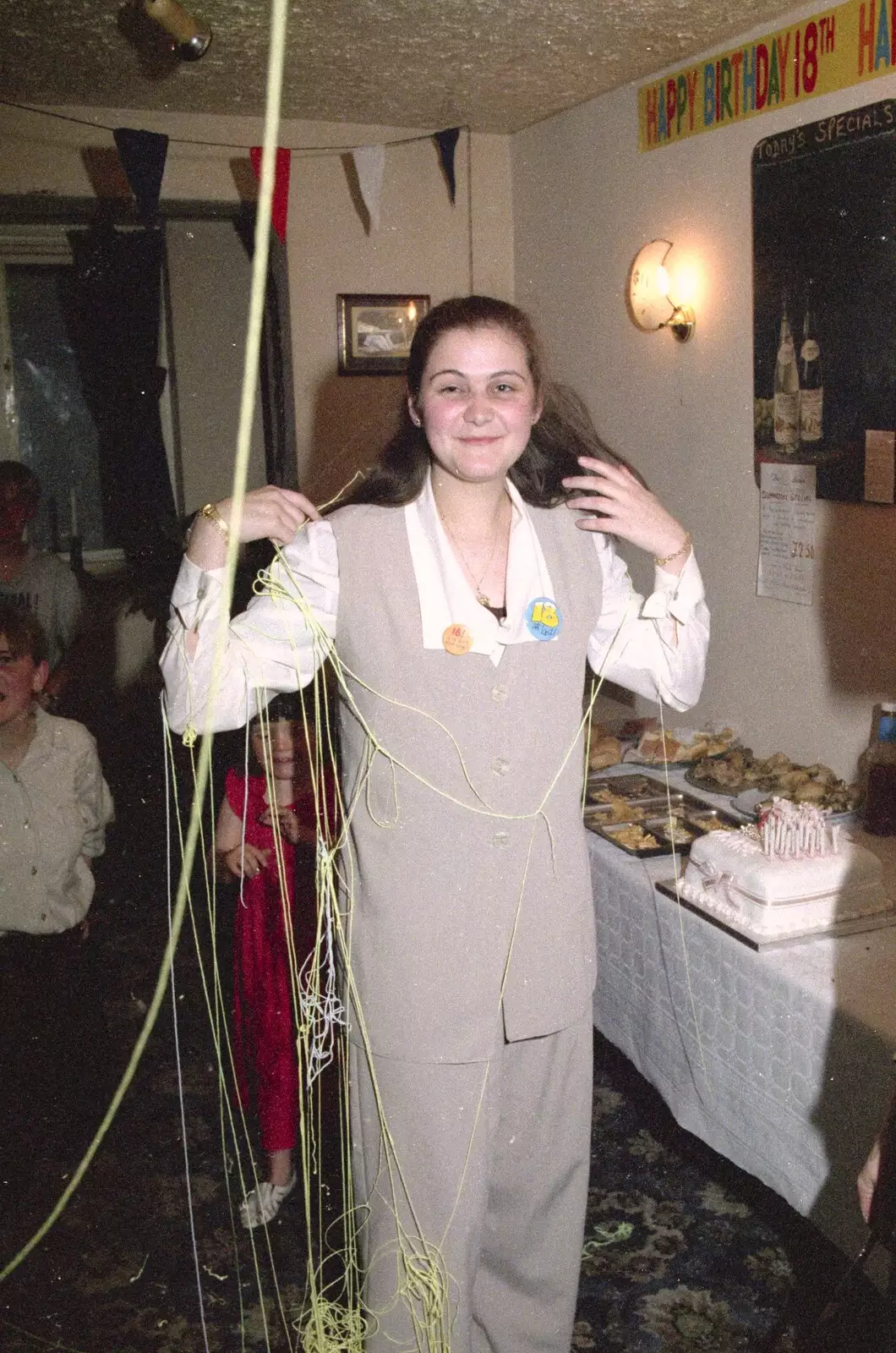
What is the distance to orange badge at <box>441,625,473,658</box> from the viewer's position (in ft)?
4.92

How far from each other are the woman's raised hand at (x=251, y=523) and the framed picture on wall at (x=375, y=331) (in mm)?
3064

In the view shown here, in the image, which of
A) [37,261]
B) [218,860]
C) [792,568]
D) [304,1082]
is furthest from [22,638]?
[37,261]

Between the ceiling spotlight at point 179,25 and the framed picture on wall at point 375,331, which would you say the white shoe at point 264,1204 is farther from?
the framed picture on wall at point 375,331

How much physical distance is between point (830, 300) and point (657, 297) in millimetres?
784

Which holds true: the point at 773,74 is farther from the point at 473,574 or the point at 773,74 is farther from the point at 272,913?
the point at 272,913

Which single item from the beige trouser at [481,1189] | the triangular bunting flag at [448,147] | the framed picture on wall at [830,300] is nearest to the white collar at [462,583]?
the beige trouser at [481,1189]

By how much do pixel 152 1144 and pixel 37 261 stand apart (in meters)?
4.15

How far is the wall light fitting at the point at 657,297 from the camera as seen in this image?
334cm

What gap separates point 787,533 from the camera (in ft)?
9.86

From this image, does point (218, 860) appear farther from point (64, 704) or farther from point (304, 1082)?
point (64, 704)

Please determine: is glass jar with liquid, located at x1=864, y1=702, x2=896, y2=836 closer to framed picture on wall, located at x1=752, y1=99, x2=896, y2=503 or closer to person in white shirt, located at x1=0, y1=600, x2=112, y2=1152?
framed picture on wall, located at x1=752, y1=99, x2=896, y2=503

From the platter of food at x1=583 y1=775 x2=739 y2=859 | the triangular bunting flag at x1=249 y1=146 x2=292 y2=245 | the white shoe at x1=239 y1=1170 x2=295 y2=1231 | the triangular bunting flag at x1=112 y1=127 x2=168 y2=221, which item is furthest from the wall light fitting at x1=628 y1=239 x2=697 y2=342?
the white shoe at x1=239 y1=1170 x2=295 y2=1231

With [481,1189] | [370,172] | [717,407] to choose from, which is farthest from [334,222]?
[481,1189]

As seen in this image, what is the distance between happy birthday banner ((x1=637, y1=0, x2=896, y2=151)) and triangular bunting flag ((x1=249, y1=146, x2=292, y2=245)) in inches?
48.2
